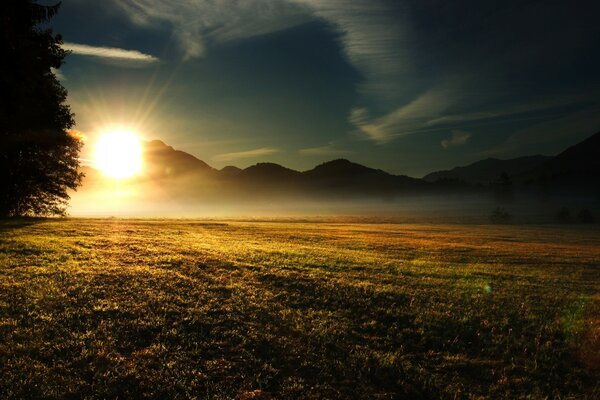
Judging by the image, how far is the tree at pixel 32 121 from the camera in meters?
30.0

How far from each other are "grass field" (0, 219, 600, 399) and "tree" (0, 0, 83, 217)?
16484 millimetres

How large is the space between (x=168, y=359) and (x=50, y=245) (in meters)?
21.9

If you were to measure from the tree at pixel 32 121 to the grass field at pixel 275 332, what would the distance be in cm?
1648

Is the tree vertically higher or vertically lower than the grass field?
higher

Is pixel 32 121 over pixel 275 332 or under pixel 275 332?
over

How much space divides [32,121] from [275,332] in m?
45.2

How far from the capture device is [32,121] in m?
41.8

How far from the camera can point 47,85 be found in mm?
37406

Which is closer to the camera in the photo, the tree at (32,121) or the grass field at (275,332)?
the grass field at (275,332)

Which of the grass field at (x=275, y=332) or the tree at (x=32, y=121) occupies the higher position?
the tree at (x=32, y=121)

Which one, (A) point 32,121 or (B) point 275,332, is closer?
(B) point 275,332

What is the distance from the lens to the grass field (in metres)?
10.0

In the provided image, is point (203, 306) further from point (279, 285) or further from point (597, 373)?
point (597, 373)

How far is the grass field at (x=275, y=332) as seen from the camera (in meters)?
10.0
